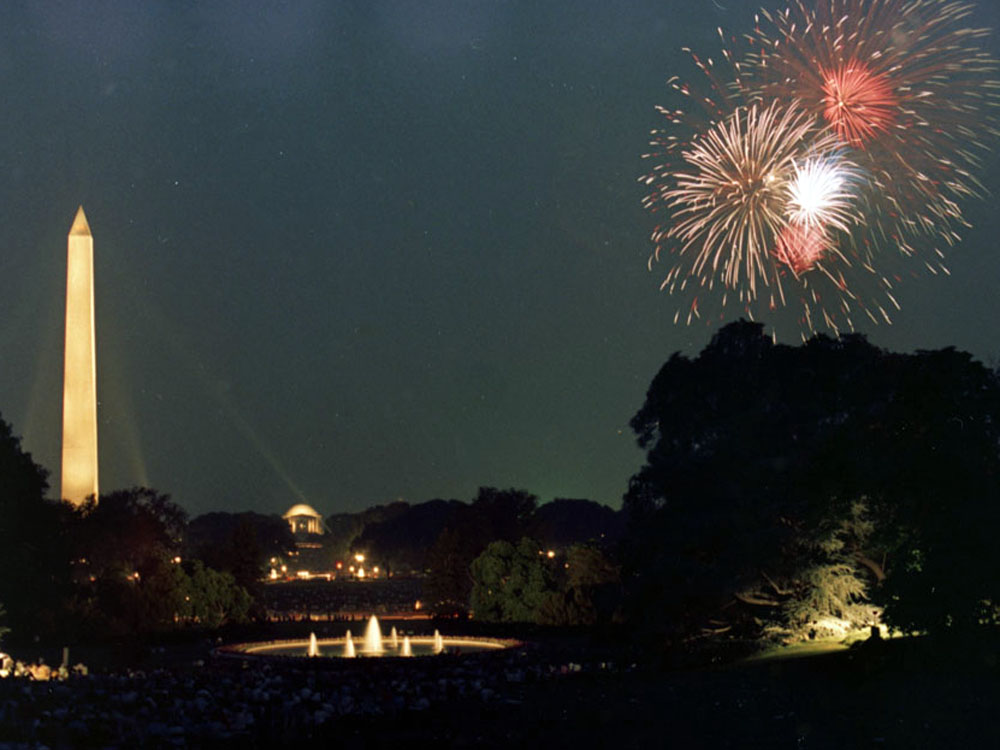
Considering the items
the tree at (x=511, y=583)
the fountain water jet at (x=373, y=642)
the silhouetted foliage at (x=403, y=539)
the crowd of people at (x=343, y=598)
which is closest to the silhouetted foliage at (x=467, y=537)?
the crowd of people at (x=343, y=598)

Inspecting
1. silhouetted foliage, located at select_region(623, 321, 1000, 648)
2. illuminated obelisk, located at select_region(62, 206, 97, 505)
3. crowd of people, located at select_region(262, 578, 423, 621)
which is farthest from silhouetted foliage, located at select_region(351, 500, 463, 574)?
silhouetted foliage, located at select_region(623, 321, 1000, 648)

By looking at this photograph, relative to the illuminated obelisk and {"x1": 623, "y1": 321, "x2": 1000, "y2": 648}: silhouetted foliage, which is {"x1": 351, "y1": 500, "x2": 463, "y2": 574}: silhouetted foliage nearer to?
the illuminated obelisk

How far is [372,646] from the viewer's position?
5431cm

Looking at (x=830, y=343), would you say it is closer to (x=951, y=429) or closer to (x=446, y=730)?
(x=951, y=429)

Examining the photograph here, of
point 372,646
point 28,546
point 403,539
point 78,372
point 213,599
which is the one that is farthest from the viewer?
point 403,539

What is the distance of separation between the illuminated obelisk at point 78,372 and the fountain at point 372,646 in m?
22.8

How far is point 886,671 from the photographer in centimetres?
2658

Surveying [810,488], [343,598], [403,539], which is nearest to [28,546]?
[810,488]

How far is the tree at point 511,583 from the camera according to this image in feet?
207

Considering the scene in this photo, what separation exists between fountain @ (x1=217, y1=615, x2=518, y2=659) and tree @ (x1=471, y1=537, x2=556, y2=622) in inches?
245

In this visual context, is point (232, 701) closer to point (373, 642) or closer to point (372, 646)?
point (372, 646)

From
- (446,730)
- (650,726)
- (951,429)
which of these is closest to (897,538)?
(951,429)

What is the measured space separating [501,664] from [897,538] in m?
14.8

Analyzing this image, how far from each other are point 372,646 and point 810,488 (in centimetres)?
2588
